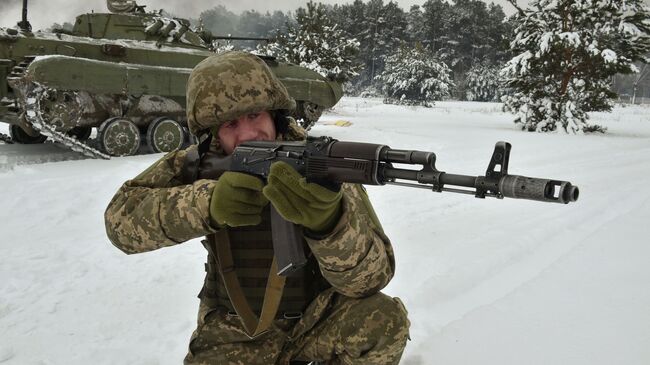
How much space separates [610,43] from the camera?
17.2 meters

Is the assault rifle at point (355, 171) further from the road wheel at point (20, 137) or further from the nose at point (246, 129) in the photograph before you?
the road wheel at point (20, 137)

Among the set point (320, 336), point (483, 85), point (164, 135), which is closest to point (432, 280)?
point (320, 336)

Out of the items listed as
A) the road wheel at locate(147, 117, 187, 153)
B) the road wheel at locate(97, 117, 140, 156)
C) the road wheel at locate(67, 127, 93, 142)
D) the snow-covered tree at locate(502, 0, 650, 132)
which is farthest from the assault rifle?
the snow-covered tree at locate(502, 0, 650, 132)

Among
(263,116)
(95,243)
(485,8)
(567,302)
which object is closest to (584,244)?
(567,302)

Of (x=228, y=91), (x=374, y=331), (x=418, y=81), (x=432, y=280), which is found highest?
(x=418, y=81)

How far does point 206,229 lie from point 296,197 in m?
0.50

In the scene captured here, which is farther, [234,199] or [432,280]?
[432,280]

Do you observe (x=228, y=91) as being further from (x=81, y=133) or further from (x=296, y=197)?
(x=81, y=133)

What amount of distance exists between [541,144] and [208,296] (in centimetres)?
1206

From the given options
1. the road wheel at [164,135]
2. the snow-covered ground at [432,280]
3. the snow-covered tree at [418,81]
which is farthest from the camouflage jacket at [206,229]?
the snow-covered tree at [418,81]

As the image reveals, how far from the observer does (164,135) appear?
1034cm

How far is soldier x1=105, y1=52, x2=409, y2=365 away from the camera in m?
2.04

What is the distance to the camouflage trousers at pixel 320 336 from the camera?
2182mm

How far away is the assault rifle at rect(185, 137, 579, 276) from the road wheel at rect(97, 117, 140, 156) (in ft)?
26.0
